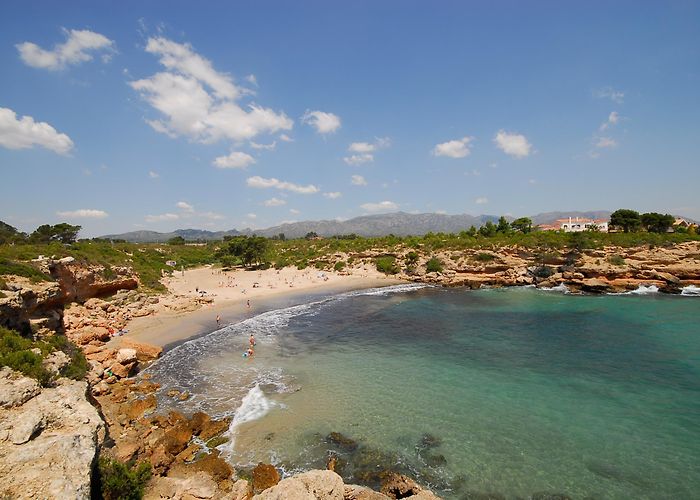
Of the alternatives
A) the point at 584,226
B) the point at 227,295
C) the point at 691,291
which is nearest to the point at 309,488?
the point at 227,295

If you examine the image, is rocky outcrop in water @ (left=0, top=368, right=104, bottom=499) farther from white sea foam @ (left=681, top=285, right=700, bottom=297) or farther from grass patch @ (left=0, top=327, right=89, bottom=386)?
white sea foam @ (left=681, top=285, right=700, bottom=297)

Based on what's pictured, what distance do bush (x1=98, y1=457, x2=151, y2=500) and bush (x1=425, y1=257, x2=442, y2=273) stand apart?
1920 inches

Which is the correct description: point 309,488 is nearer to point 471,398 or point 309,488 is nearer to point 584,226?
point 471,398

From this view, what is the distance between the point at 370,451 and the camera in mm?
12547

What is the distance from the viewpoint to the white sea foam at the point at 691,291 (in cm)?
3797

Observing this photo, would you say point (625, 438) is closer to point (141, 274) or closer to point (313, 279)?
point (313, 279)

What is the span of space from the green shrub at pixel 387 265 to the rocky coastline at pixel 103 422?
3122cm

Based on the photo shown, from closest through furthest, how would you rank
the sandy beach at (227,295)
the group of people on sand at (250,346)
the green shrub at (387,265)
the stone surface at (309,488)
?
1. the stone surface at (309,488)
2. the group of people on sand at (250,346)
3. the sandy beach at (227,295)
4. the green shrub at (387,265)

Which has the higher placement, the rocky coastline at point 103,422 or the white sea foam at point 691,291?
the rocky coastline at point 103,422

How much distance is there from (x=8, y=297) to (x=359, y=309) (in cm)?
2664

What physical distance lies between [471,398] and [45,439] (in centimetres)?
1564

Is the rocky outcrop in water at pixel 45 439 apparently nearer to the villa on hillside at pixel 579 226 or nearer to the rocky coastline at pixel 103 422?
the rocky coastline at pixel 103 422

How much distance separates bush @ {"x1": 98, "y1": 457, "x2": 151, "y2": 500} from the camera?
25.7 ft

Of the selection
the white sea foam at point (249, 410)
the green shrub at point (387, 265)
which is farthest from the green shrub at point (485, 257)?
the white sea foam at point (249, 410)
